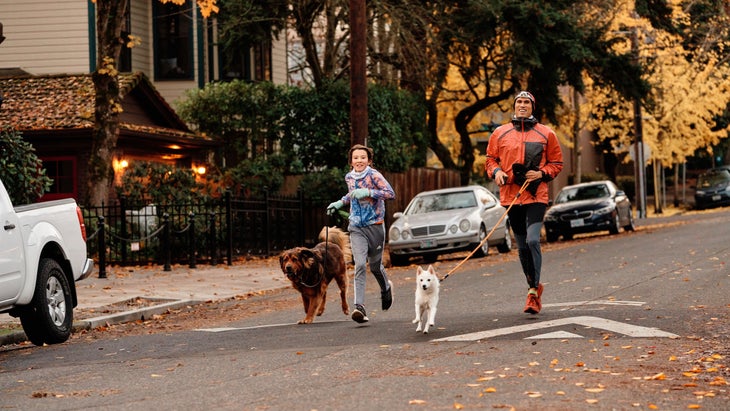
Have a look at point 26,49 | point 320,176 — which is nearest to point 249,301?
point 320,176

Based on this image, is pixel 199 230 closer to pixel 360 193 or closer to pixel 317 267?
pixel 317 267

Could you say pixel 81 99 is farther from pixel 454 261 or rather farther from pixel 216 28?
pixel 454 261

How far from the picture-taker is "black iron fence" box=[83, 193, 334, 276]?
23.3 meters

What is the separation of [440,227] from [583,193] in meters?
8.70

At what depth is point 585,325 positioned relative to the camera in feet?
35.9

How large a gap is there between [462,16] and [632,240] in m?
8.90

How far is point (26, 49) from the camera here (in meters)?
32.6

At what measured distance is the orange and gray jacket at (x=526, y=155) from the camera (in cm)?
1205

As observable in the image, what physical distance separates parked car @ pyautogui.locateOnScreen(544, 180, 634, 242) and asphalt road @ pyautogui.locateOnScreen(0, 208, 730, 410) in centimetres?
1467

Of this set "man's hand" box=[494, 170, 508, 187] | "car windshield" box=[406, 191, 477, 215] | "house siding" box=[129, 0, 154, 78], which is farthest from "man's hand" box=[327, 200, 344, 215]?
"house siding" box=[129, 0, 154, 78]

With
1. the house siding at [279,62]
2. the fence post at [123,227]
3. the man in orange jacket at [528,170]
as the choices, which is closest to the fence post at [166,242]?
the fence post at [123,227]

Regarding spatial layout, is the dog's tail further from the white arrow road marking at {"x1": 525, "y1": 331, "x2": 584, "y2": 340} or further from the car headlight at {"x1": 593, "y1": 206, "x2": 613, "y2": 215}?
the car headlight at {"x1": 593, "y1": 206, "x2": 613, "y2": 215}

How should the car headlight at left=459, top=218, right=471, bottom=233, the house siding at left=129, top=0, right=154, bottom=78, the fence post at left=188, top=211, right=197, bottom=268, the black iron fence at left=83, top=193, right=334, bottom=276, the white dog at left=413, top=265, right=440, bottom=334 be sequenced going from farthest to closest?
the house siding at left=129, top=0, right=154, bottom=78 < the car headlight at left=459, top=218, right=471, bottom=233 < the black iron fence at left=83, top=193, right=334, bottom=276 < the fence post at left=188, top=211, right=197, bottom=268 < the white dog at left=413, top=265, right=440, bottom=334

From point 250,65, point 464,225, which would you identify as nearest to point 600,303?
point 464,225
